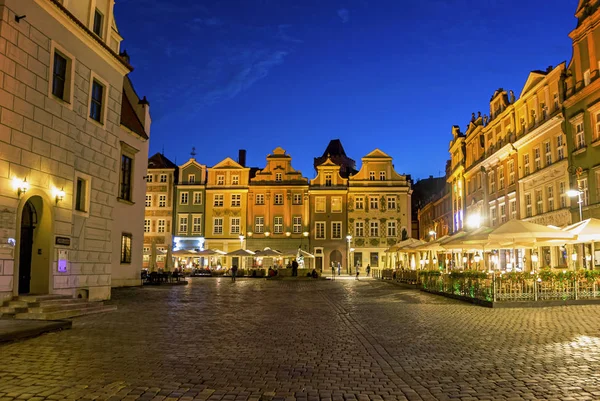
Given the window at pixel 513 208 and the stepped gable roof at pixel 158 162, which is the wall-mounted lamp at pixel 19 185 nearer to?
the window at pixel 513 208

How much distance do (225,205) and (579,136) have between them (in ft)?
137

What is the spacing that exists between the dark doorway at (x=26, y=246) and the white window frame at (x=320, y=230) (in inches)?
1921

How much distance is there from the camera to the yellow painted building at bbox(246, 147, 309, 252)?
6288 centimetres

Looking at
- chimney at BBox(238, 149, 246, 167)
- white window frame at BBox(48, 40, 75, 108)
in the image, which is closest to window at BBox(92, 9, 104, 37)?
white window frame at BBox(48, 40, 75, 108)

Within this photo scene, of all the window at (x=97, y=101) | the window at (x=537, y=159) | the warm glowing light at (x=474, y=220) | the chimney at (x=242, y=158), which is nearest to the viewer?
the window at (x=97, y=101)

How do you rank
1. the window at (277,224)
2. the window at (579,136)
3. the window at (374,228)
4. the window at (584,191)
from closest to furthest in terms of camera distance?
the window at (584,191), the window at (579,136), the window at (374,228), the window at (277,224)

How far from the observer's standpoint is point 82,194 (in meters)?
17.8

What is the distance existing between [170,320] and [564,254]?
87.3ft

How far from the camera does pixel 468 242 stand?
78.2 feet

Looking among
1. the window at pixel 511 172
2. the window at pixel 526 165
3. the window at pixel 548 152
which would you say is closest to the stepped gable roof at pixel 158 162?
the window at pixel 511 172

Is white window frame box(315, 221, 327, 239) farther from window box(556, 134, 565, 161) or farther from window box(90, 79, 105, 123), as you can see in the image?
window box(90, 79, 105, 123)

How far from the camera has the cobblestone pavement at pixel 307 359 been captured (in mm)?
6375

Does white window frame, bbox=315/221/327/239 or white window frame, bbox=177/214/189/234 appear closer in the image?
white window frame, bbox=315/221/327/239

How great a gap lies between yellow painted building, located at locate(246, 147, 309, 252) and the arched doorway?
156 feet
